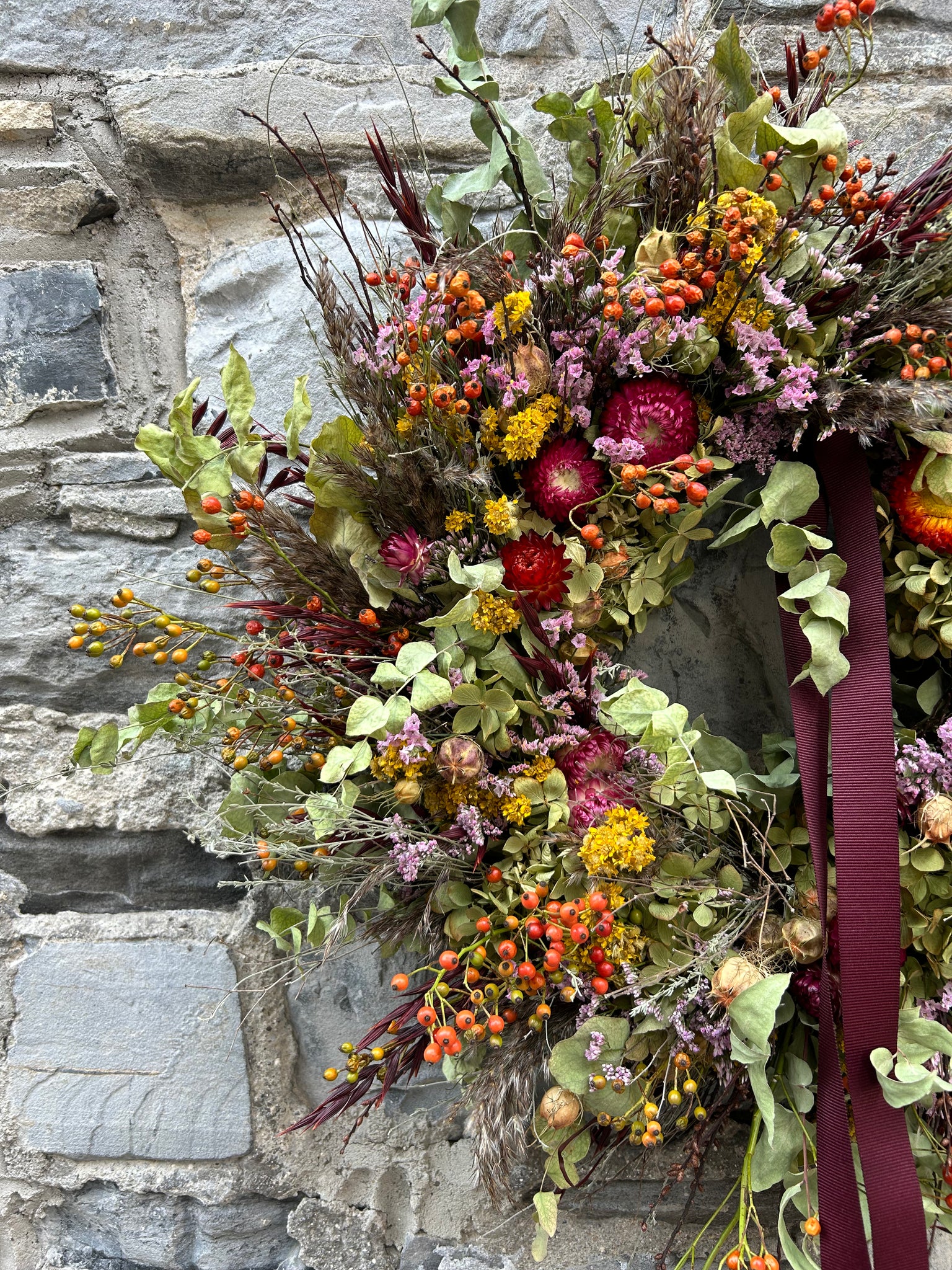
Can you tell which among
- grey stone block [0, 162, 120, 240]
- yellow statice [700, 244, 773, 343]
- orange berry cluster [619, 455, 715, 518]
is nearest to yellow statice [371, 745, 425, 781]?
orange berry cluster [619, 455, 715, 518]

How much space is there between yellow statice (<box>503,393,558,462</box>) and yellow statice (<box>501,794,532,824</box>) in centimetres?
31

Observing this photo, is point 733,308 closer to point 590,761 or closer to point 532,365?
point 532,365

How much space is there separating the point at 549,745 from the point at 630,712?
0.34ft

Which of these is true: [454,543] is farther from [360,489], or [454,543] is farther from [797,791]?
[797,791]

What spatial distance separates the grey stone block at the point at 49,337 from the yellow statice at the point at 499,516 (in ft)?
1.87

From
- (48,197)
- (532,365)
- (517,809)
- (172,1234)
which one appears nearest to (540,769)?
(517,809)

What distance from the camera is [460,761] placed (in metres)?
0.76

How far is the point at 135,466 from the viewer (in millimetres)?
1045

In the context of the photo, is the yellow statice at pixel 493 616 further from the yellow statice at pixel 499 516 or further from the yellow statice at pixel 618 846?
the yellow statice at pixel 618 846

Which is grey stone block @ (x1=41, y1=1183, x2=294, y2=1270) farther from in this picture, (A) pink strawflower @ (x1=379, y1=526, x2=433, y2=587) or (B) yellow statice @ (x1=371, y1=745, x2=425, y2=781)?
(A) pink strawflower @ (x1=379, y1=526, x2=433, y2=587)

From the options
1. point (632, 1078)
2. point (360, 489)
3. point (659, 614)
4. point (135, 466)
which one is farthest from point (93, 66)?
point (632, 1078)

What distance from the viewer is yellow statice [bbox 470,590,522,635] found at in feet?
2.56

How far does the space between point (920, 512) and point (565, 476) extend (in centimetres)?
33

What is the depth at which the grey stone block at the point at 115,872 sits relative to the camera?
3.43 ft
